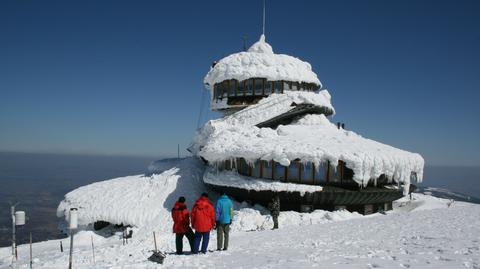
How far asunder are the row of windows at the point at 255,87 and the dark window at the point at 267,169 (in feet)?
32.7

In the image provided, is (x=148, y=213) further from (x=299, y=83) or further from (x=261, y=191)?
(x=299, y=83)

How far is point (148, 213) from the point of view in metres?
22.5

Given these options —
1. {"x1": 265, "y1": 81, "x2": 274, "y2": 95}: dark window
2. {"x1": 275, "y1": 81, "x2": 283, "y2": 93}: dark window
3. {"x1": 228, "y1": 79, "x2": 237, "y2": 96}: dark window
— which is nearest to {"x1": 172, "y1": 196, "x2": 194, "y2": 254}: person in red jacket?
{"x1": 265, "y1": 81, "x2": 274, "y2": 95}: dark window

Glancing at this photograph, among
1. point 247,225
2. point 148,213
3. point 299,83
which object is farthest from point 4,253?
point 299,83

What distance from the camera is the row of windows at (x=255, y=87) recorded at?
30.6 meters

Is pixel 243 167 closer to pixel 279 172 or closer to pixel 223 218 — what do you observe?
pixel 279 172

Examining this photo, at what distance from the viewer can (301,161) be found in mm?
20344

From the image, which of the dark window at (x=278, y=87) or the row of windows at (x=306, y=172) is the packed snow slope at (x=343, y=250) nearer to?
the row of windows at (x=306, y=172)

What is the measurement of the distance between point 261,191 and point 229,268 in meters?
13.5

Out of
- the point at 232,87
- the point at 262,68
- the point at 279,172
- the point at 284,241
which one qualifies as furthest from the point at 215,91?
the point at 284,241

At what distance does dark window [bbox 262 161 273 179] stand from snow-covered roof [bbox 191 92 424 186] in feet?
4.48

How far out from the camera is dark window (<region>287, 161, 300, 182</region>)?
21.5m

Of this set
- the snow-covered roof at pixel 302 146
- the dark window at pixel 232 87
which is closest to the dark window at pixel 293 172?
the snow-covered roof at pixel 302 146

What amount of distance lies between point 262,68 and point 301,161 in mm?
12725
